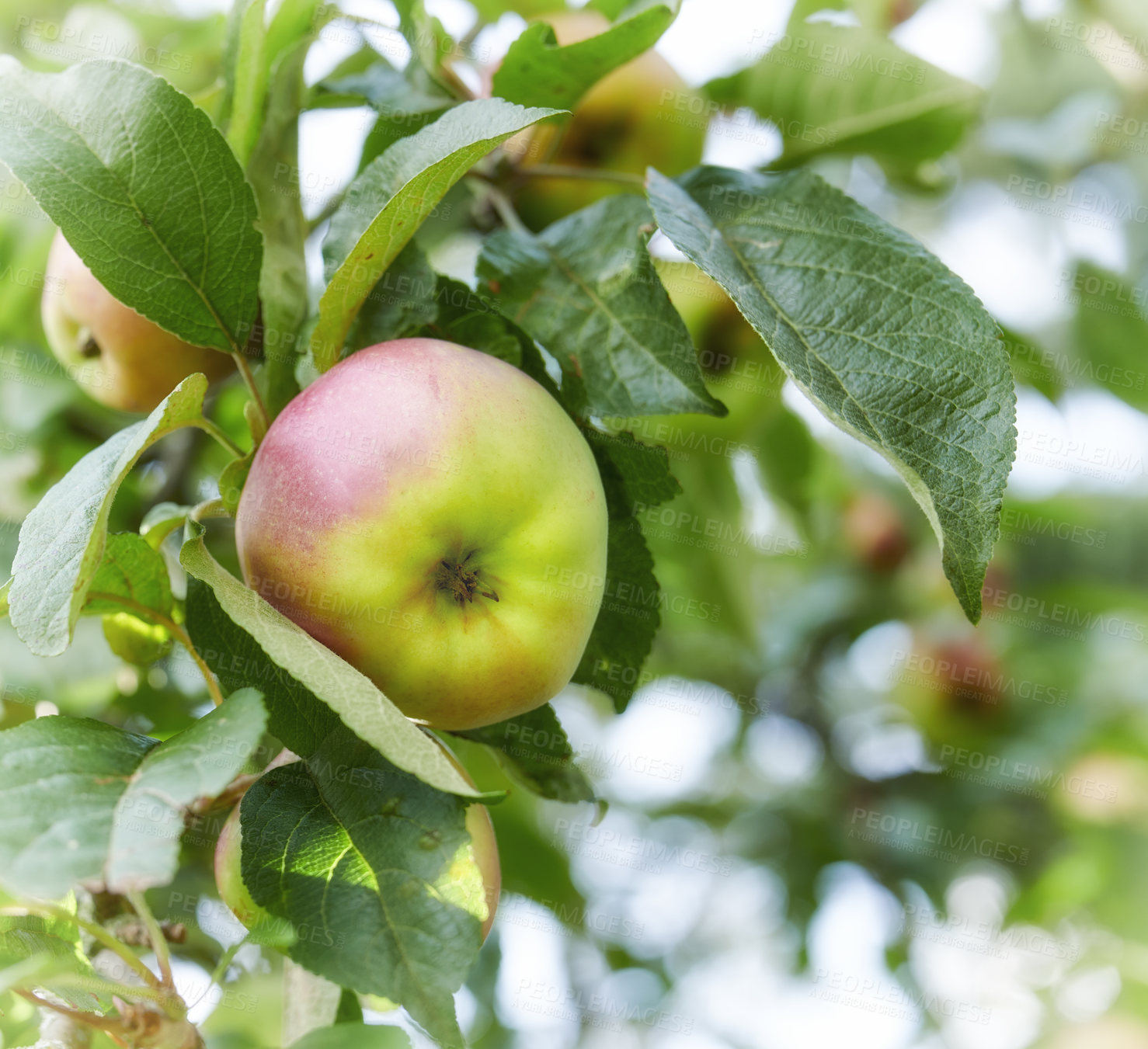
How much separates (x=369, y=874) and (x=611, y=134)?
87cm

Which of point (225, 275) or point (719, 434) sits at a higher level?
point (225, 275)

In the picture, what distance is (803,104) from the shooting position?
47.8 inches

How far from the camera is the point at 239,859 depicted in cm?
71

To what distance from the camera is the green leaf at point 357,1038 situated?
60 centimetres

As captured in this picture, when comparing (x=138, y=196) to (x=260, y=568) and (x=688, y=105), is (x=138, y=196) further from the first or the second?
(x=688, y=105)

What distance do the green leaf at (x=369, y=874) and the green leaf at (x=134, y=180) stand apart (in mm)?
372

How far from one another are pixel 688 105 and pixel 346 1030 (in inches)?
39.9

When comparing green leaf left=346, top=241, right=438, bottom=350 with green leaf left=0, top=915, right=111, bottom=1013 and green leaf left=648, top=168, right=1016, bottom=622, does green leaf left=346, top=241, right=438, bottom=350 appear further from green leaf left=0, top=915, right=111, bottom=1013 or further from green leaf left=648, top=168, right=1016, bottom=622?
green leaf left=0, top=915, right=111, bottom=1013

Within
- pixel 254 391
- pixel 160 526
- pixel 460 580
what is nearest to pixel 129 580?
pixel 160 526

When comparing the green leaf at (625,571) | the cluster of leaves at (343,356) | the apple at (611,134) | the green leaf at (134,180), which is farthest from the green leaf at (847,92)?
the green leaf at (134,180)

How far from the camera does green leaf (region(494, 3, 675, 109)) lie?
88 centimetres

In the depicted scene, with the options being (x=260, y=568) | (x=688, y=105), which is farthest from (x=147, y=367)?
(x=688, y=105)

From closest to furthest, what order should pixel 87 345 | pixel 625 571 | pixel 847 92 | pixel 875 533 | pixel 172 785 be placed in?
pixel 172 785, pixel 625 571, pixel 87 345, pixel 847 92, pixel 875 533

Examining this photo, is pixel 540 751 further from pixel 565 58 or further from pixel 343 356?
pixel 565 58
